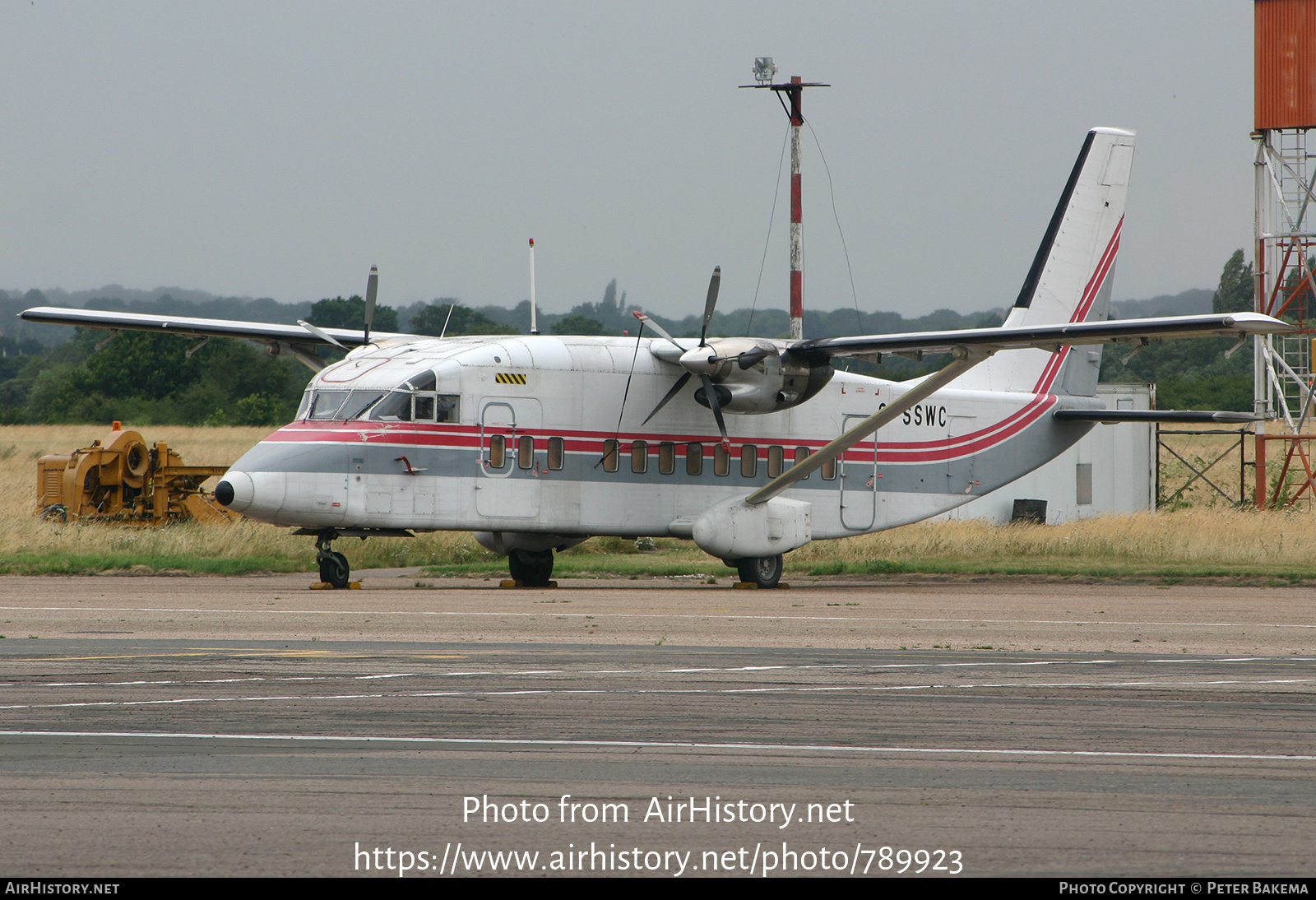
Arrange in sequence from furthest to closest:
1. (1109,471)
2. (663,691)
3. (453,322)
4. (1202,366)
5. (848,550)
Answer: (1202,366) < (453,322) < (1109,471) < (848,550) < (663,691)

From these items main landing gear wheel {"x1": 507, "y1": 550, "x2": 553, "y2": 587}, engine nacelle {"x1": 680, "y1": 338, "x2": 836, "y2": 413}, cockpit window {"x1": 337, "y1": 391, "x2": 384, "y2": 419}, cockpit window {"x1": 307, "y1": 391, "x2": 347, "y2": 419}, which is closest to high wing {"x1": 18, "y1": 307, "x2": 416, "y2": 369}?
cockpit window {"x1": 307, "y1": 391, "x2": 347, "y2": 419}

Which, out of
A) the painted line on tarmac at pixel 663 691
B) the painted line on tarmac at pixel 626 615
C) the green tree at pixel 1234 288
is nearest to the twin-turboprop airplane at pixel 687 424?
the painted line on tarmac at pixel 626 615

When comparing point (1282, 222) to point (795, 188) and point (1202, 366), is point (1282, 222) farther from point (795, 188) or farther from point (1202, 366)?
point (1202, 366)

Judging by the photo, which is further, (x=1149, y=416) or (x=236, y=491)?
(x=1149, y=416)

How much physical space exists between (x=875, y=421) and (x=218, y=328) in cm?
1184

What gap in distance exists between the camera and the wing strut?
69.8 feet

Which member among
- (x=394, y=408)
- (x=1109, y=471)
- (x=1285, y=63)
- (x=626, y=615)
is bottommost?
(x=626, y=615)

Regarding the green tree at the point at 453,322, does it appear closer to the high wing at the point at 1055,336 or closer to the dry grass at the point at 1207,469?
the dry grass at the point at 1207,469

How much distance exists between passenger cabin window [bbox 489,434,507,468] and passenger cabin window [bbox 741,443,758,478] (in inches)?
175

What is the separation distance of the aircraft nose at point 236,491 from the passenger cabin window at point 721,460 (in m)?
7.79

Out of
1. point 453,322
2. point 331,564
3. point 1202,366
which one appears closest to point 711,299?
point 331,564

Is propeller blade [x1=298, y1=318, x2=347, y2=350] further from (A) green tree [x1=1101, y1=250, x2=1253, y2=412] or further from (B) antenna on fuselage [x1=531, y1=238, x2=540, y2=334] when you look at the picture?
(A) green tree [x1=1101, y1=250, x2=1253, y2=412]

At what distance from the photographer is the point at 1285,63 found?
33438 millimetres
